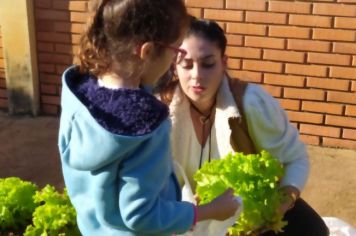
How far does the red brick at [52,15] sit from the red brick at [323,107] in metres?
2.06

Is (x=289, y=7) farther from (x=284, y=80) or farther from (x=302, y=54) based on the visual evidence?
(x=284, y=80)

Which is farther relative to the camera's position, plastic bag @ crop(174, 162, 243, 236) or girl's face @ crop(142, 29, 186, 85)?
plastic bag @ crop(174, 162, 243, 236)

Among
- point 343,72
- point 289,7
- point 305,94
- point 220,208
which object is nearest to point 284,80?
point 305,94

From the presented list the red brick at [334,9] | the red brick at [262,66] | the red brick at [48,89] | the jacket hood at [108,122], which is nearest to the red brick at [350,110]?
the red brick at [262,66]

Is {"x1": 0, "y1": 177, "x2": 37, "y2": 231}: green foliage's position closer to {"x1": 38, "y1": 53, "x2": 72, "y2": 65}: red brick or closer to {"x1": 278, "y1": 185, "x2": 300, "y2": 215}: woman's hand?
{"x1": 278, "y1": 185, "x2": 300, "y2": 215}: woman's hand

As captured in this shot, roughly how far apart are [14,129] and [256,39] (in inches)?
83.6

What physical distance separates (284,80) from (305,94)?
0.61 ft

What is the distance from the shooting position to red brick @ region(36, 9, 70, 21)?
575 cm

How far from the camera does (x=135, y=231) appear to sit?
1972 millimetres

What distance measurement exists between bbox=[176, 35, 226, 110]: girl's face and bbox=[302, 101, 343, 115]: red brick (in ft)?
8.03

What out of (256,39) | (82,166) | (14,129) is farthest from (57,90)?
(82,166)

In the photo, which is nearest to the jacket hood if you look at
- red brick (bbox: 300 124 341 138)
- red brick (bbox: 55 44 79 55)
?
red brick (bbox: 300 124 341 138)

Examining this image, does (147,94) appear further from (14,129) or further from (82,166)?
(14,129)

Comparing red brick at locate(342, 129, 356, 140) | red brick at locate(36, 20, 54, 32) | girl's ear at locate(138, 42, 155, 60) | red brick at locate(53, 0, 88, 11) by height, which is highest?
girl's ear at locate(138, 42, 155, 60)
